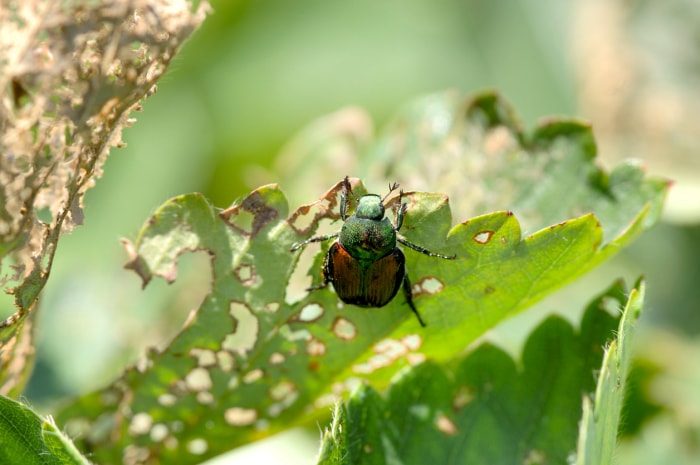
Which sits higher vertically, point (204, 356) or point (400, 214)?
point (400, 214)

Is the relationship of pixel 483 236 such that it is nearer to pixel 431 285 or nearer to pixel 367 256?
pixel 431 285

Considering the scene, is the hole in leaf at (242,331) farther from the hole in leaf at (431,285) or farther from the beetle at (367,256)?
the hole in leaf at (431,285)

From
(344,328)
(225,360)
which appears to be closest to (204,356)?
(225,360)

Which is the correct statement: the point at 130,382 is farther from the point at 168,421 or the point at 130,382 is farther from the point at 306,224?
the point at 306,224

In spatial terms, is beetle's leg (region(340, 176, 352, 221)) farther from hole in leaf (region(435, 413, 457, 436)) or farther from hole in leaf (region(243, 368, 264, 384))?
hole in leaf (region(435, 413, 457, 436))

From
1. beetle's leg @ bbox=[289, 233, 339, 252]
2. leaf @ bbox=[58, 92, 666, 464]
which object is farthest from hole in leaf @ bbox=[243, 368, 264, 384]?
beetle's leg @ bbox=[289, 233, 339, 252]

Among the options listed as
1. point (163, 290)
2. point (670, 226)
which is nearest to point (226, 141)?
point (163, 290)
